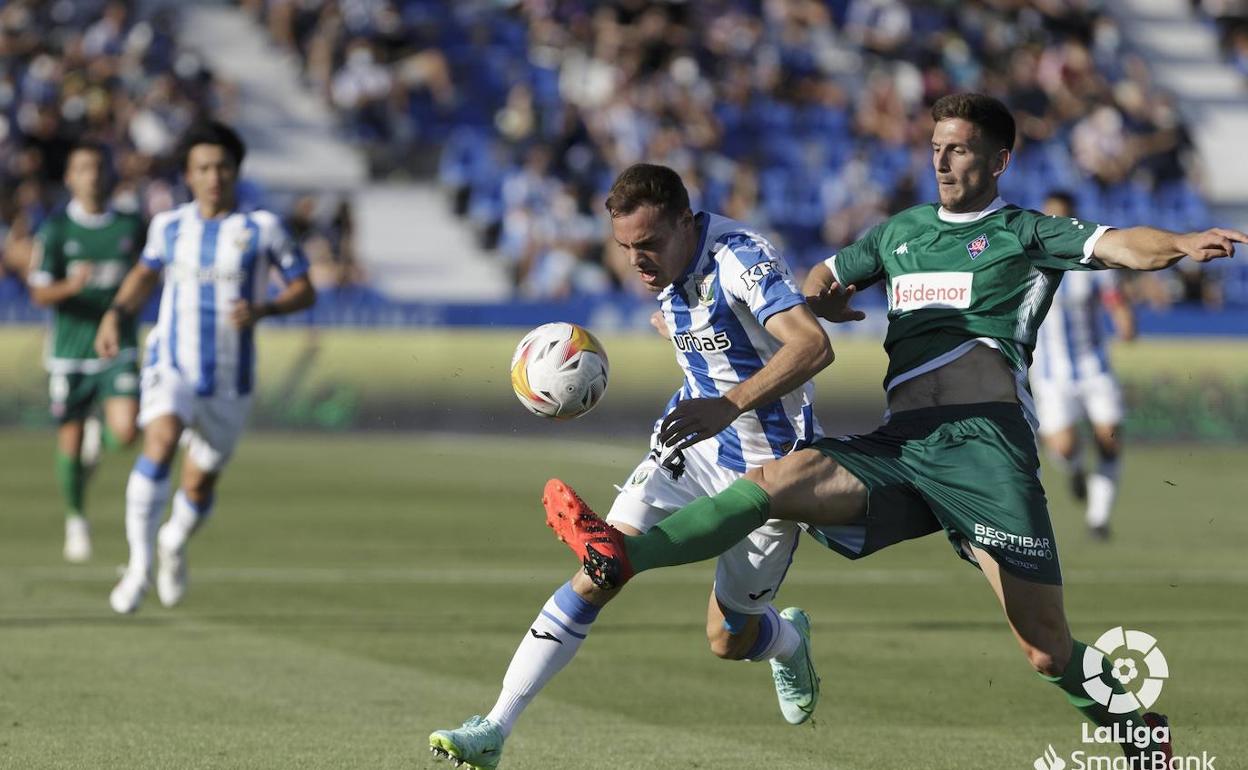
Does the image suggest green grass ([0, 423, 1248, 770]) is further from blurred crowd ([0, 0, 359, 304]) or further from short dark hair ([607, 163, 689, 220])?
blurred crowd ([0, 0, 359, 304])

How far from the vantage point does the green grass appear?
6969mm

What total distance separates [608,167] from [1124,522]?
13.4m

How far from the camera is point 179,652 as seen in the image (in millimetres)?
9094

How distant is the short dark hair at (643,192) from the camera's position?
6.19 metres

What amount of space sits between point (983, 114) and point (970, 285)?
0.56 metres

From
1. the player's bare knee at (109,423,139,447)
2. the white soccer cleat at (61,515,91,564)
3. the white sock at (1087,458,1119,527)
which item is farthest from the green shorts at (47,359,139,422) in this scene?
the white sock at (1087,458,1119,527)

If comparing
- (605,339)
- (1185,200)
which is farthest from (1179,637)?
(1185,200)

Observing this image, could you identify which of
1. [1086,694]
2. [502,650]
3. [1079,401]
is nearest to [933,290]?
[1086,694]

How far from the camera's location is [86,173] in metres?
13.3

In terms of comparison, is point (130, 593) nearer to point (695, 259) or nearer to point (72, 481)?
point (72, 481)

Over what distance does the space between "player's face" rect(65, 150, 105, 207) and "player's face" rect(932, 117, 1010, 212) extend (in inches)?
322

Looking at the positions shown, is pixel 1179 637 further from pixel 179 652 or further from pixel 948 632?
pixel 179 652

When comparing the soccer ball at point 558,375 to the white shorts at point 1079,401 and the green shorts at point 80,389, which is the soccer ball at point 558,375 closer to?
the green shorts at point 80,389

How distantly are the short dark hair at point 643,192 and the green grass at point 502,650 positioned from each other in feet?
6.20
